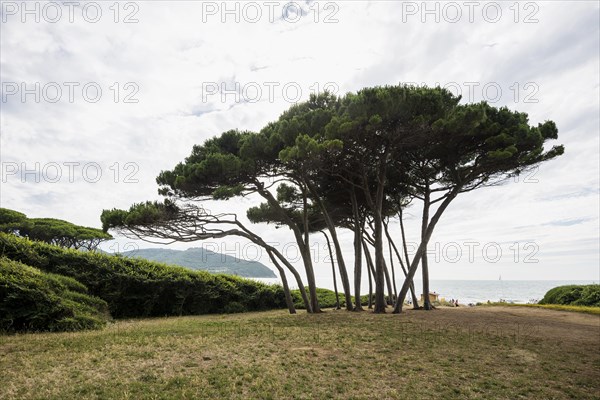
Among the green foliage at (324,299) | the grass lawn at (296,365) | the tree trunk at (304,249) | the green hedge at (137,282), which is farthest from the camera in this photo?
the green foliage at (324,299)

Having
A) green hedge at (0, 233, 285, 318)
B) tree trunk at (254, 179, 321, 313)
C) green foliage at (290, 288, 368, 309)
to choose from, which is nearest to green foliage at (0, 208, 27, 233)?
green hedge at (0, 233, 285, 318)

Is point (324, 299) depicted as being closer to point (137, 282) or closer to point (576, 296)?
point (137, 282)

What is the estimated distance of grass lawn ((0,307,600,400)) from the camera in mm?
4508

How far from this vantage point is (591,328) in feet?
35.7

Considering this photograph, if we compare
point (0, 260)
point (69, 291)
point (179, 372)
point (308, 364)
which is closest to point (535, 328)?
point (308, 364)

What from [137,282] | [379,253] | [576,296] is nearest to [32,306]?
[137,282]

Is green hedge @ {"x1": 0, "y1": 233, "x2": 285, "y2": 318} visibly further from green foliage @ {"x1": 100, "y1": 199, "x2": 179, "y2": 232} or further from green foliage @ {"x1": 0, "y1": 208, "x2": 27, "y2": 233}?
green foliage @ {"x1": 0, "y1": 208, "x2": 27, "y2": 233}

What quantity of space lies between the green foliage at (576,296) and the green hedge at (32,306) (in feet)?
70.7

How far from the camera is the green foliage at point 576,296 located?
688 inches

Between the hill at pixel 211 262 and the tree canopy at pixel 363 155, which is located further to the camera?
the hill at pixel 211 262

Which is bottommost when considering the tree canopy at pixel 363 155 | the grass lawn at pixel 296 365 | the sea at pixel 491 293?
the sea at pixel 491 293

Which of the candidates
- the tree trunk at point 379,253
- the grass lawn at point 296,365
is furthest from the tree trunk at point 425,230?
the grass lawn at point 296,365

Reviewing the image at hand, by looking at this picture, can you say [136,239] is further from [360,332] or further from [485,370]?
[485,370]

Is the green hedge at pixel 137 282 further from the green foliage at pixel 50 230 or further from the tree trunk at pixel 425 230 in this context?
the green foliage at pixel 50 230
